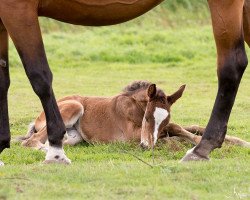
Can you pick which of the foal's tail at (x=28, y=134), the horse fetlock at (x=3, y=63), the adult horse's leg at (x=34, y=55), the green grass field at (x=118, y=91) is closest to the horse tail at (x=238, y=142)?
the green grass field at (x=118, y=91)

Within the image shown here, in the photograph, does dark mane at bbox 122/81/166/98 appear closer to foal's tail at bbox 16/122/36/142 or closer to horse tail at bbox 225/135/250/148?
foal's tail at bbox 16/122/36/142

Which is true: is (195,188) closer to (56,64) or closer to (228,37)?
(228,37)

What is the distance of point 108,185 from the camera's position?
6.79 m

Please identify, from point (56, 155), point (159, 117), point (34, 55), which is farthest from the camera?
point (159, 117)

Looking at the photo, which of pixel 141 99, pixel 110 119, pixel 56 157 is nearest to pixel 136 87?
pixel 141 99

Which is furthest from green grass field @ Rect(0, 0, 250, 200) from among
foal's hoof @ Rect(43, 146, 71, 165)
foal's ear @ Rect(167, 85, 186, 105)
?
foal's ear @ Rect(167, 85, 186, 105)

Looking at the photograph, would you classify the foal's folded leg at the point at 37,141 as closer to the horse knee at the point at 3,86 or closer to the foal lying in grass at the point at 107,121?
the foal lying in grass at the point at 107,121

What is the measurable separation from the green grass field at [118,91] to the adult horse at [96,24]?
0.37 m

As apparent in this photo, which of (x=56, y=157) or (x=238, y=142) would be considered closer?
(x=56, y=157)

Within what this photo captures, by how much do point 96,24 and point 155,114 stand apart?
2336mm

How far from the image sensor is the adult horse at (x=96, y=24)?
7.86 meters

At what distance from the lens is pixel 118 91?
56.5 ft

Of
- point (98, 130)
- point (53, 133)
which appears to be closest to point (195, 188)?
point (53, 133)

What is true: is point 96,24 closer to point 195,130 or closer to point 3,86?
point 3,86
